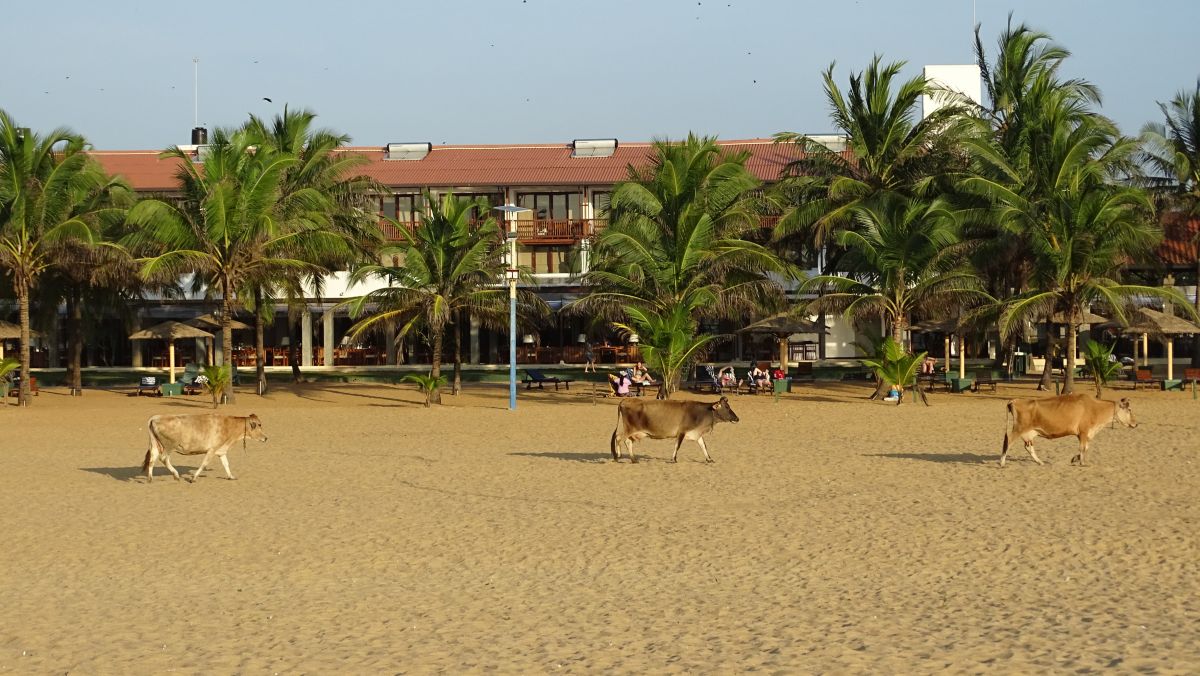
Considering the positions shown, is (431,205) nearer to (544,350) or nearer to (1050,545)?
(544,350)

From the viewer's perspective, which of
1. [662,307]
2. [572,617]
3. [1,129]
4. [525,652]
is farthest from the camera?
[662,307]

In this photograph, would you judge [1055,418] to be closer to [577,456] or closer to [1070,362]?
[577,456]

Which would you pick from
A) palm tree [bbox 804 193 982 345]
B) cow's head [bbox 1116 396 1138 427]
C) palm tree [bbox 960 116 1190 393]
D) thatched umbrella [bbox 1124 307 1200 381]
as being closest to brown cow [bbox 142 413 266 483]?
cow's head [bbox 1116 396 1138 427]

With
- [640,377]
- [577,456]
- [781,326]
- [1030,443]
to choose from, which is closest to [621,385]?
[640,377]

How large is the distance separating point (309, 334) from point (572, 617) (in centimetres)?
3850

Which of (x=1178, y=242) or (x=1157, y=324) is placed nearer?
(x=1157, y=324)

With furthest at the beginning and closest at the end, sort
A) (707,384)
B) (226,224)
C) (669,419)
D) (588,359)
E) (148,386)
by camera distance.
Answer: (588,359) → (148,386) → (707,384) → (226,224) → (669,419)

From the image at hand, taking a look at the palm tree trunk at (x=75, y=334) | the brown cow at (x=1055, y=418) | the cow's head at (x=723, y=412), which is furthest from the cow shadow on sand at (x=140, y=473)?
the palm tree trunk at (x=75, y=334)

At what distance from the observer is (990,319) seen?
107 ft

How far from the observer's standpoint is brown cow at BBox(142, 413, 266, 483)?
1492cm

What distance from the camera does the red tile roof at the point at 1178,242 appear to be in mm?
42062

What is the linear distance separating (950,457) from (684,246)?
14.7 m

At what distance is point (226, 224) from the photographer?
30.1 metres

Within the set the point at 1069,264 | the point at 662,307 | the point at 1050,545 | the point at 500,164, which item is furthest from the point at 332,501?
the point at 500,164
